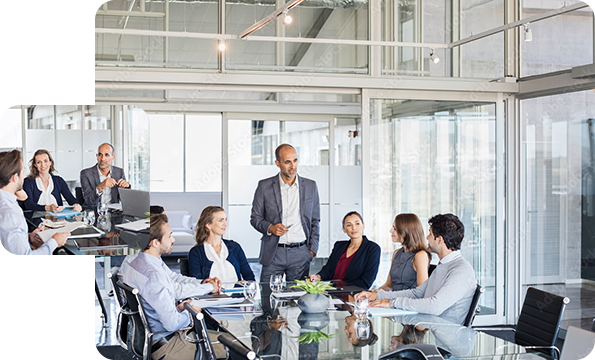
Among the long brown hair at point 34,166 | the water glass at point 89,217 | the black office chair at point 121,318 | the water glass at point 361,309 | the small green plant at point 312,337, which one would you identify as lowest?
the black office chair at point 121,318

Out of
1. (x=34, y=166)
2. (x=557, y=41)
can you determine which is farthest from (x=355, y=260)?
(x=557, y=41)

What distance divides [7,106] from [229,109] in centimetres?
413

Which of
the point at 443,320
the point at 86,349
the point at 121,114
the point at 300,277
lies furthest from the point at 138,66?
the point at 443,320

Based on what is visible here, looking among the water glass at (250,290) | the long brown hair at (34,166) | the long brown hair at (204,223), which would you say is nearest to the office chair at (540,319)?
the water glass at (250,290)

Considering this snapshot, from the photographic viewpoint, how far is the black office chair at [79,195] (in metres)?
4.40

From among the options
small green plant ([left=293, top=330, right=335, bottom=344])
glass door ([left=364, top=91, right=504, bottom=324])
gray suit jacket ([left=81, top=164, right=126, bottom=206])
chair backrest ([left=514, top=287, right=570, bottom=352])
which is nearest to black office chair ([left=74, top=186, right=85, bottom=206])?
gray suit jacket ([left=81, top=164, right=126, bottom=206])

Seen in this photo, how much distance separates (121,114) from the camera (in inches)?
198

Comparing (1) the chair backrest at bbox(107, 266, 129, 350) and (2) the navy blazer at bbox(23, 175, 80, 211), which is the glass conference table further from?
(2) the navy blazer at bbox(23, 175, 80, 211)

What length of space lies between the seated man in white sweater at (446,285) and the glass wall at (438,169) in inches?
84.0

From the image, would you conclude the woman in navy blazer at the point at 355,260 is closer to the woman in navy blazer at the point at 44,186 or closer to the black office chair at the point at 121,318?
the black office chair at the point at 121,318

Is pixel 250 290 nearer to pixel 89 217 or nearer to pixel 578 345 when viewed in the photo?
pixel 89 217

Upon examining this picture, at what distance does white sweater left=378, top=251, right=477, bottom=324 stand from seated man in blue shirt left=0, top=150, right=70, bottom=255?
2312 millimetres

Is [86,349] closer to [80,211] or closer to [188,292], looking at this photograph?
[188,292]

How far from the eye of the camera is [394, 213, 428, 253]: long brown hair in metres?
4.39
